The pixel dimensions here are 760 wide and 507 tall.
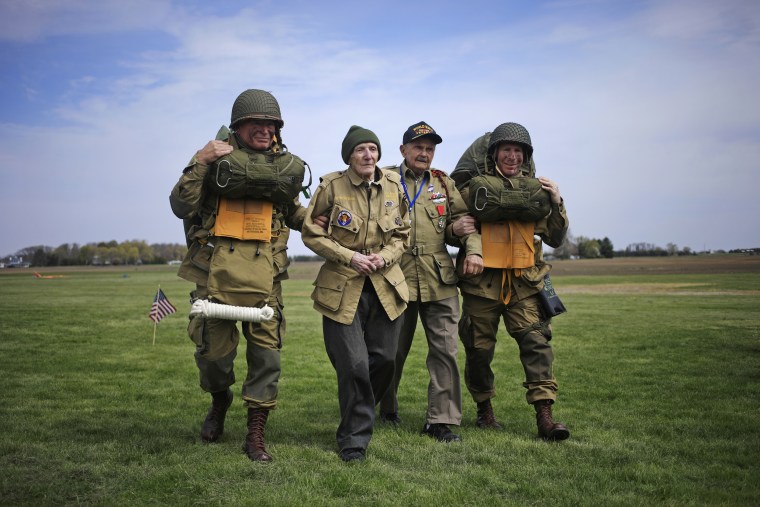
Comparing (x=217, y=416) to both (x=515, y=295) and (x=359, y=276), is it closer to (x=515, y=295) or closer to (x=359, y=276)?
(x=359, y=276)

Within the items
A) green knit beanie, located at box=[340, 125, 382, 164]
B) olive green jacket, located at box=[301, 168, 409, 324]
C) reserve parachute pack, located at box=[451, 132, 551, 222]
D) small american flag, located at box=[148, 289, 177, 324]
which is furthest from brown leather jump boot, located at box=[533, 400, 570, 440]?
small american flag, located at box=[148, 289, 177, 324]

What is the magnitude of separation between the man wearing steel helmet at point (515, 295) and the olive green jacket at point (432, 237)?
197 mm

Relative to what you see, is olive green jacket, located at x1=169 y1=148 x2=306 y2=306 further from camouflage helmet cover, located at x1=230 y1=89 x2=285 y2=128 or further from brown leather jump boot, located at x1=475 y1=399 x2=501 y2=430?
brown leather jump boot, located at x1=475 y1=399 x2=501 y2=430

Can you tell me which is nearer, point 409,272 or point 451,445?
point 451,445

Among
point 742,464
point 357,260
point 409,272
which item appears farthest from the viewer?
point 409,272

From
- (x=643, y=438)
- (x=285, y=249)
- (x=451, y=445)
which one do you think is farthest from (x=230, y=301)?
(x=643, y=438)

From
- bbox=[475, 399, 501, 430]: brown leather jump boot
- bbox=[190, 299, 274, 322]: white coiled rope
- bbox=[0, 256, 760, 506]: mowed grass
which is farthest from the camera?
bbox=[475, 399, 501, 430]: brown leather jump boot

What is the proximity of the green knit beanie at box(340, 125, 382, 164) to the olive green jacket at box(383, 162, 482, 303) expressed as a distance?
56cm

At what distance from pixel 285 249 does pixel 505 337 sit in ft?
34.5

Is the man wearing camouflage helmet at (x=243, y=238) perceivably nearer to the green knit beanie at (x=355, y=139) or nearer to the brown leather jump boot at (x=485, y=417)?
the green knit beanie at (x=355, y=139)

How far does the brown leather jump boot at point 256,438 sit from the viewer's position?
5562 mm

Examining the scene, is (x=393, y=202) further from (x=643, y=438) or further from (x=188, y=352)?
(x=188, y=352)

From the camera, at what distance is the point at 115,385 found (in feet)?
32.5

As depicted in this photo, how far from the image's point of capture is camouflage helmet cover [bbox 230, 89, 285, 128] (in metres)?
5.87
